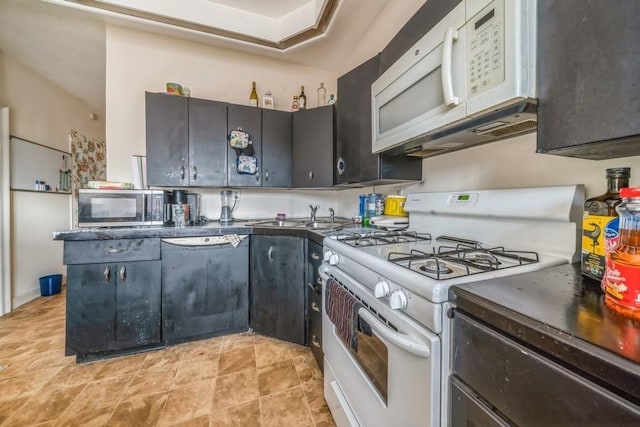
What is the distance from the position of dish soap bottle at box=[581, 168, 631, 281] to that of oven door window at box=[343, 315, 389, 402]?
0.62 metres

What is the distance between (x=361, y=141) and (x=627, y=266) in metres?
1.45

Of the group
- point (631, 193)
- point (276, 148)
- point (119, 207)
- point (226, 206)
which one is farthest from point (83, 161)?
point (631, 193)

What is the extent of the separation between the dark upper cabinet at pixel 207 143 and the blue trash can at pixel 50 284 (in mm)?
2406

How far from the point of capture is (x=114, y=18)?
211 cm

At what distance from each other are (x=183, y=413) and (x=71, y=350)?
1.04 m

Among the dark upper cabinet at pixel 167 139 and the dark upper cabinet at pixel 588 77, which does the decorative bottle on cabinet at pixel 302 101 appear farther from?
the dark upper cabinet at pixel 588 77

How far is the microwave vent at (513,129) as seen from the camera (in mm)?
977

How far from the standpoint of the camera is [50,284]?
2963 millimetres

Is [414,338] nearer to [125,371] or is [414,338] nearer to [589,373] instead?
[589,373]

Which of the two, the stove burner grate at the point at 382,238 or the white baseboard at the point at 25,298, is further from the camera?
the white baseboard at the point at 25,298

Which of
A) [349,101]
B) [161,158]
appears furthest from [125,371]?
[349,101]

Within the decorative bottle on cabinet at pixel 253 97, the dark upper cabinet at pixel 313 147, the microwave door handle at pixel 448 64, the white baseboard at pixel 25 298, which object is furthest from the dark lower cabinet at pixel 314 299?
the white baseboard at pixel 25 298

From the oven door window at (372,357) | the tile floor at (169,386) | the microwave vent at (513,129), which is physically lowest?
the tile floor at (169,386)

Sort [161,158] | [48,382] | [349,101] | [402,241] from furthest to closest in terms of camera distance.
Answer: [161,158] → [349,101] → [48,382] → [402,241]
